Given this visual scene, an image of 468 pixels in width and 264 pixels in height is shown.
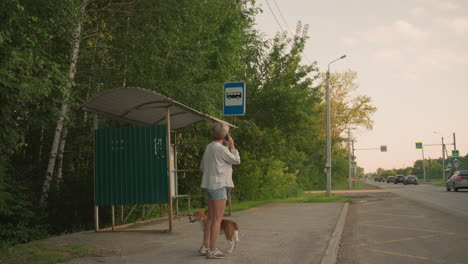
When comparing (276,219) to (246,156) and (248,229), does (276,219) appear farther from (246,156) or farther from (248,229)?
(246,156)

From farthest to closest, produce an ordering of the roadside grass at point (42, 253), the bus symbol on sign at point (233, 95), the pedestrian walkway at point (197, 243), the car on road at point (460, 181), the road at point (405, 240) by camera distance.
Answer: the car on road at point (460, 181)
the bus symbol on sign at point (233, 95)
the road at point (405, 240)
the pedestrian walkway at point (197, 243)
the roadside grass at point (42, 253)

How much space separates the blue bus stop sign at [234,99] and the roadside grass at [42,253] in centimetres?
527

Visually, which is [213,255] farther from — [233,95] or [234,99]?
[233,95]

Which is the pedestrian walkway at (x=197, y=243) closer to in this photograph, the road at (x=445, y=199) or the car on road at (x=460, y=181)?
the road at (x=445, y=199)

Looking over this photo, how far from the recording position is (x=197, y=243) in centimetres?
728

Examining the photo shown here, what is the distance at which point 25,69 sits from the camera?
7.46m

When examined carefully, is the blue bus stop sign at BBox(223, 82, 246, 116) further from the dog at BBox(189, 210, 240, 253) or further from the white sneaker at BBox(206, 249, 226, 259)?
the white sneaker at BBox(206, 249, 226, 259)

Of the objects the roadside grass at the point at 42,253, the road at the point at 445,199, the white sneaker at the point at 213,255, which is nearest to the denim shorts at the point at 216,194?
the white sneaker at the point at 213,255

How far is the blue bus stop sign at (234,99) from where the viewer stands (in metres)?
11.0

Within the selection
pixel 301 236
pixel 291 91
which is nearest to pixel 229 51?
pixel 291 91

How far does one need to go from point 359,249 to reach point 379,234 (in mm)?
2108

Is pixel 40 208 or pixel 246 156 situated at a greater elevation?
pixel 246 156

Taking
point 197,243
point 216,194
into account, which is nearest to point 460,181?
point 197,243

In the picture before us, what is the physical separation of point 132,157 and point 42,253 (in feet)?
10.1
